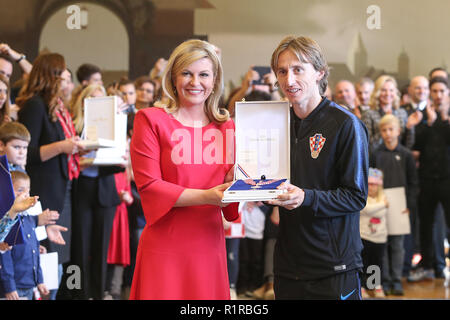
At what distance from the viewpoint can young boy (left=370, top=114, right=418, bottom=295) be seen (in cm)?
541

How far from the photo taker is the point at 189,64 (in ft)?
7.24

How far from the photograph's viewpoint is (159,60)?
6.36m

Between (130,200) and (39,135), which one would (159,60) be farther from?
(39,135)

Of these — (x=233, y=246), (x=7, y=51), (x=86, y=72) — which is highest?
(x=7, y=51)

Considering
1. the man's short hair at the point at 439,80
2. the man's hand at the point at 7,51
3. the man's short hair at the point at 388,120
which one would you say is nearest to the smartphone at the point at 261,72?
the man's short hair at the point at 388,120

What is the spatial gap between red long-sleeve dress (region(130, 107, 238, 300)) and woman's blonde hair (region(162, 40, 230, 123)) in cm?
10

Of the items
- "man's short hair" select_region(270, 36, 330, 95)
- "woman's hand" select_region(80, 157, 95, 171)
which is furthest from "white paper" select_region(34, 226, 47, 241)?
"man's short hair" select_region(270, 36, 330, 95)

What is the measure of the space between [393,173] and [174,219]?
3824 mm

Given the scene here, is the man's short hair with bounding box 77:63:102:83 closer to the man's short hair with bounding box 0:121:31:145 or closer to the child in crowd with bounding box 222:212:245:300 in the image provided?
the man's short hair with bounding box 0:121:31:145

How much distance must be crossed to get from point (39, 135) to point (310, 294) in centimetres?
257

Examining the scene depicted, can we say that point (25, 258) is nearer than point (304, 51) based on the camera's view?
No

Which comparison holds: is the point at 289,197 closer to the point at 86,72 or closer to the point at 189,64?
the point at 189,64

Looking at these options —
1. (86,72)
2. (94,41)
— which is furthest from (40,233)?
(94,41)

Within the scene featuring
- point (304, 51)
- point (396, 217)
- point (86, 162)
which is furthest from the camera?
point (396, 217)
